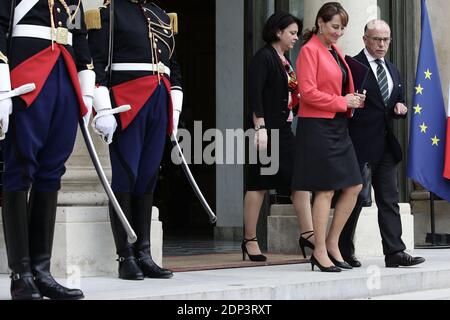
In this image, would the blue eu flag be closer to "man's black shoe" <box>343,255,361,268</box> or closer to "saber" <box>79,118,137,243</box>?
"man's black shoe" <box>343,255,361,268</box>

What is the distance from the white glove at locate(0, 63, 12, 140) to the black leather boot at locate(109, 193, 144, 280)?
1.39 meters

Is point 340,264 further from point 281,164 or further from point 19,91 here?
point 19,91

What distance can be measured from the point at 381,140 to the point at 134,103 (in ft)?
6.62

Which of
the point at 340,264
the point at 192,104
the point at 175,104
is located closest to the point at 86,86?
the point at 175,104

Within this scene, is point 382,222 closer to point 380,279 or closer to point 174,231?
point 380,279

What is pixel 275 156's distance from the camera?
26.8 feet

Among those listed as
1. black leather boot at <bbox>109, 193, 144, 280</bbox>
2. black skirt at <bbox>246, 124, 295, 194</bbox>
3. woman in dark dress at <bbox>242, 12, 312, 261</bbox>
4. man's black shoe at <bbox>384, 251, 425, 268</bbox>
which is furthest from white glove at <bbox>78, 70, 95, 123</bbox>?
man's black shoe at <bbox>384, 251, 425, 268</bbox>

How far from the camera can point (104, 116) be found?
6234 millimetres

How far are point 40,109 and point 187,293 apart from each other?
1.25m

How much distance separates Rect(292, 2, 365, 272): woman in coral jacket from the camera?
23.5 feet

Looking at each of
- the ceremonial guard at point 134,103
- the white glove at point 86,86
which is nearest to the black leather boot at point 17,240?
the white glove at point 86,86

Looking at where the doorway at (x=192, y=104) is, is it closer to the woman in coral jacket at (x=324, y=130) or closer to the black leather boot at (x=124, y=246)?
the woman in coral jacket at (x=324, y=130)

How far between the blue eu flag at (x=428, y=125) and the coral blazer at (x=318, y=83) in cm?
226

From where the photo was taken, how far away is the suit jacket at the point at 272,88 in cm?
812
